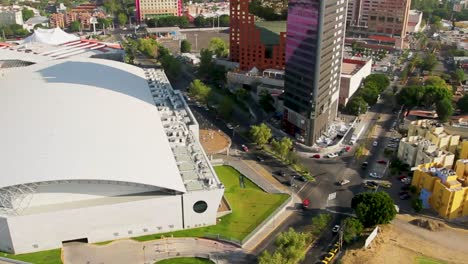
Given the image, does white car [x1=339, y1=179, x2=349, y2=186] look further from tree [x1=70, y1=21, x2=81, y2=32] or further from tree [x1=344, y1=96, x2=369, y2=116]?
tree [x1=70, y1=21, x2=81, y2=32]

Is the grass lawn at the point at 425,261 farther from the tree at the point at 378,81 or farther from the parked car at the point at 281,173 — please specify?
the tree at the point at 378,81

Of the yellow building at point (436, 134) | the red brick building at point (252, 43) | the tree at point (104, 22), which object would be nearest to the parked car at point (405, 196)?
the yellow building at point (436, 134)

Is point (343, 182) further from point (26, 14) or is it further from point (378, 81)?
point (26, 14)

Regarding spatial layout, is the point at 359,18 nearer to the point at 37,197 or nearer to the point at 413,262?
the point at 413,262

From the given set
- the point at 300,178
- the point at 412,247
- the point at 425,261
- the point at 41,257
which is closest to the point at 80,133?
the point at 41,257

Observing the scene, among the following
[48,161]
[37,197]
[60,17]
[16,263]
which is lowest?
[16,263]

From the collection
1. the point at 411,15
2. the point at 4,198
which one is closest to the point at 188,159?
the point at 4,198

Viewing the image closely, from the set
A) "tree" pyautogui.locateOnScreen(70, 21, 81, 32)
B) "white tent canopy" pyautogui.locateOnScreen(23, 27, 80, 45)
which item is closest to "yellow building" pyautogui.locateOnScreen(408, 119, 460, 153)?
"white tent canopy" pyautogui.locateOnScreen(23, 27, 80, 45)
